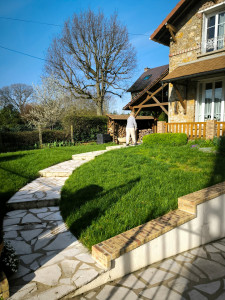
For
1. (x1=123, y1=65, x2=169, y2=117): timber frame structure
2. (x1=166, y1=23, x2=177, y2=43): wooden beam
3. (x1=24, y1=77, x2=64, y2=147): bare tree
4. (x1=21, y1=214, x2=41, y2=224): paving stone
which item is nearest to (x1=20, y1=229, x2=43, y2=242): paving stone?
(x1=21, y1=214, x2=41, y2=224): paving stone

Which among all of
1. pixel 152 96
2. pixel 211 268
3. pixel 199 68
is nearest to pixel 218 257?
pixel 211 268

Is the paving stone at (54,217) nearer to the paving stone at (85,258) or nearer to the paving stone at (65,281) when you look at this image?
the paving stone at (85,258)

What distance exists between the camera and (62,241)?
277 centimetres

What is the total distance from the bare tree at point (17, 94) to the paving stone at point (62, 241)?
129ft

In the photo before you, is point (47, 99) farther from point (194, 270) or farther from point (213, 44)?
point (194, 270)

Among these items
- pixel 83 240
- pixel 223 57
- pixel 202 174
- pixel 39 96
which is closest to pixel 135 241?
pixel 83 240

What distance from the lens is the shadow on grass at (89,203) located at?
3082 mm

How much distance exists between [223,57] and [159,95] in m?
6.13

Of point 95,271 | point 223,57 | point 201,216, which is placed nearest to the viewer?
point 95,271

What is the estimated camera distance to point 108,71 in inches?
805

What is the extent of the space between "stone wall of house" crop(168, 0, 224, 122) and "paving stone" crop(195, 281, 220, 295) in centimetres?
888

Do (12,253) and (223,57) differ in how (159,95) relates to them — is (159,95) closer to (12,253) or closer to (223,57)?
(223,57)

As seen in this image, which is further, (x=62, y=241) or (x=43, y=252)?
(x=62, y=241)

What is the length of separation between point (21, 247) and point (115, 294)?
1.41 m
